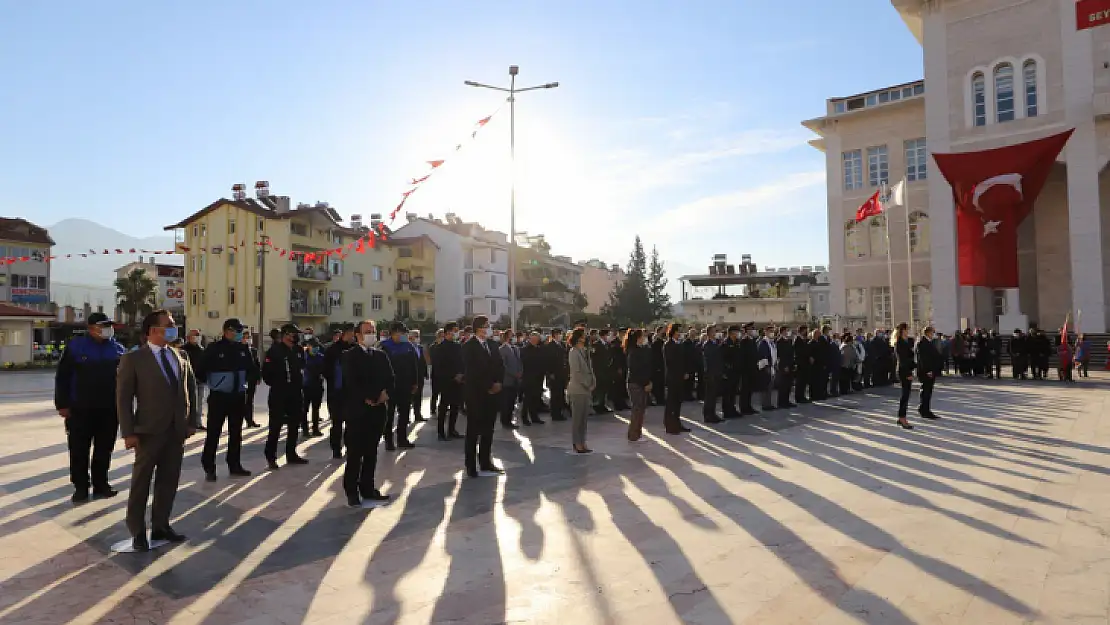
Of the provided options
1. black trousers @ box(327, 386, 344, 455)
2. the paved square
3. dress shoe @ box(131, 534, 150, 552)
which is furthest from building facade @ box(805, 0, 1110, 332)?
dress shoe @ box(131, 534, 150, 552)

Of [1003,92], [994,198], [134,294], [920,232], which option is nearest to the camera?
[994,198]

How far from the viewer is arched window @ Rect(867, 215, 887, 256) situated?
41031 mm

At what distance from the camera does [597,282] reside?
338 feet

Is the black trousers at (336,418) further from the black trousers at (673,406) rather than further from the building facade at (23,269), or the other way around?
the building facade at (23,269)

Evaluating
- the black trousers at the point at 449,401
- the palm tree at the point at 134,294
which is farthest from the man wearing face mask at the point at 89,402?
the palm tree at the point at 134,294

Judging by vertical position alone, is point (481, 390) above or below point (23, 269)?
Answer: below

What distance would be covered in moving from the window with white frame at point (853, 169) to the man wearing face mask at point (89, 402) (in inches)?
1649

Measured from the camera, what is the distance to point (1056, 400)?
16.8 m

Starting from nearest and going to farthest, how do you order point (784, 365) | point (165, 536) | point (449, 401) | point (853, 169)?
point (165, 536) → point (449, 401) → point (784, 365) → point (853, 169)

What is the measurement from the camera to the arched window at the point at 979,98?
111ft

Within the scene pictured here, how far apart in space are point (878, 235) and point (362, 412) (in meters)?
40.4

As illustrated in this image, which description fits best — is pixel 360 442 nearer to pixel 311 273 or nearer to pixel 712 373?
pixel 712 373

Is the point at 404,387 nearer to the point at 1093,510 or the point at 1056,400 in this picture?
the point at 1093,510

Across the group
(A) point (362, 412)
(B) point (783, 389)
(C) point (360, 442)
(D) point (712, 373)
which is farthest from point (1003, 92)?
(C) point (360, 442)
